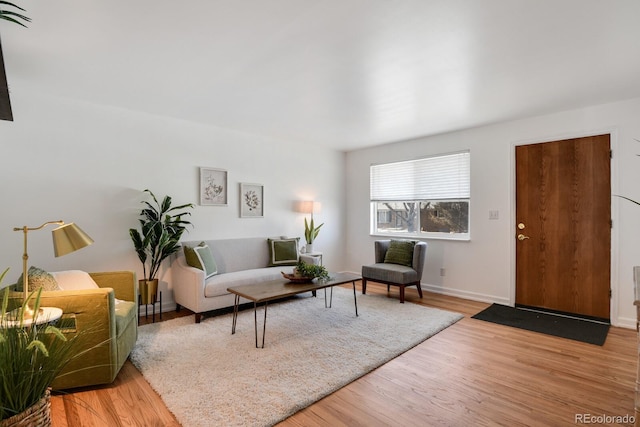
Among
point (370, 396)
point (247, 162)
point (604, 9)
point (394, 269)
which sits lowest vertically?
point (370, 396)

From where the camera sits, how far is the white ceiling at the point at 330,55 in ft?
6.40

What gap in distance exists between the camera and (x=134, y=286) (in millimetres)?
2965

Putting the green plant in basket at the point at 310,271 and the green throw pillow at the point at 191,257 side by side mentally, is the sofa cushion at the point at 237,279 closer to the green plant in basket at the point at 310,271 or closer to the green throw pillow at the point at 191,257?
the green throw pillow at the point at 191,257

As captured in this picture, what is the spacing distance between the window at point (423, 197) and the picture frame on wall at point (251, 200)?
6.88ft

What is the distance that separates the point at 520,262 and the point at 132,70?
189 inches

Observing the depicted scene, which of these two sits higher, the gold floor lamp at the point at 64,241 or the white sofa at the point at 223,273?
the gold floor lamp at the point at 64,241

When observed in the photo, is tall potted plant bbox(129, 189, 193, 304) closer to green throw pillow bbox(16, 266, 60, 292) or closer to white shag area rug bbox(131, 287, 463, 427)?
white shag area rug bbox(131, 287, 463, 427)

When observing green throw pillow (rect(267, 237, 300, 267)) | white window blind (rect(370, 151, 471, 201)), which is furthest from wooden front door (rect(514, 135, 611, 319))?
green throw pillow (rect(267, 237, 300, 267))

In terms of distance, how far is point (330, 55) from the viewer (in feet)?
8.14

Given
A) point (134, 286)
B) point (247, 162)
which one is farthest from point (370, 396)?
point (247, 162)

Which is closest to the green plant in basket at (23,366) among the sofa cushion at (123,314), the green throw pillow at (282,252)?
the sofa cushion at (123,314)

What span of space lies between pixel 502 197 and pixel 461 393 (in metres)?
2.95

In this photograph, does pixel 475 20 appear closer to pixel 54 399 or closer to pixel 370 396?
pixel 370 396

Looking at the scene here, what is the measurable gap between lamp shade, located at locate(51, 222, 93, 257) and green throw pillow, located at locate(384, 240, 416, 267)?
12.5ft
